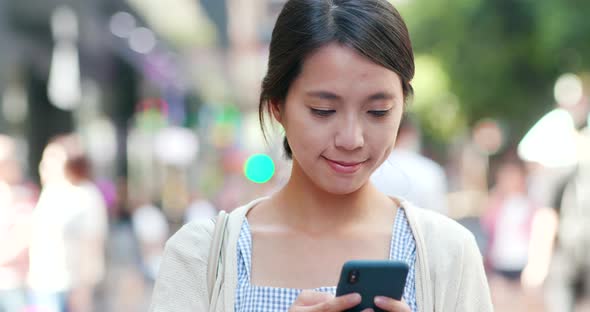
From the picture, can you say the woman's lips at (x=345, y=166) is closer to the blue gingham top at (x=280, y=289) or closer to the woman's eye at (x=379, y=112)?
the woman's eye at (x=379, y=112)

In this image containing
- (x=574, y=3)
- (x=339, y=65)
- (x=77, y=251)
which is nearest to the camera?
(x=339, y=65)

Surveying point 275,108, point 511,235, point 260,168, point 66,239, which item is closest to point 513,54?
point 260,168

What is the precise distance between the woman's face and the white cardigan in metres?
0.22

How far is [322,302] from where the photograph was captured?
2311 millimetres

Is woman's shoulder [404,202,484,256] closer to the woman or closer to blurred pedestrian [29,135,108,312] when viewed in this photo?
the woman

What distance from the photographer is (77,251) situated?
8250 millimetres

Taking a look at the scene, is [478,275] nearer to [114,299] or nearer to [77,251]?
[77,251]

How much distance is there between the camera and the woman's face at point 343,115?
8.12ft

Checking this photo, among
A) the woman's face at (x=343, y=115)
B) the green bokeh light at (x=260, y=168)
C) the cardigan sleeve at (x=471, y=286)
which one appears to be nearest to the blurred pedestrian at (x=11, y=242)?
the woman's face at (x=343, y=115)

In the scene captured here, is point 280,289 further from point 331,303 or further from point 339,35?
point 339,35

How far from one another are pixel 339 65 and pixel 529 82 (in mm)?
19911

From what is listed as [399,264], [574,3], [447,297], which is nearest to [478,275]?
[447,297]

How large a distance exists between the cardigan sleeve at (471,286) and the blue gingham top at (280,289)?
12 centimetres

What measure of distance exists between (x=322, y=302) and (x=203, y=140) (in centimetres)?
3532
